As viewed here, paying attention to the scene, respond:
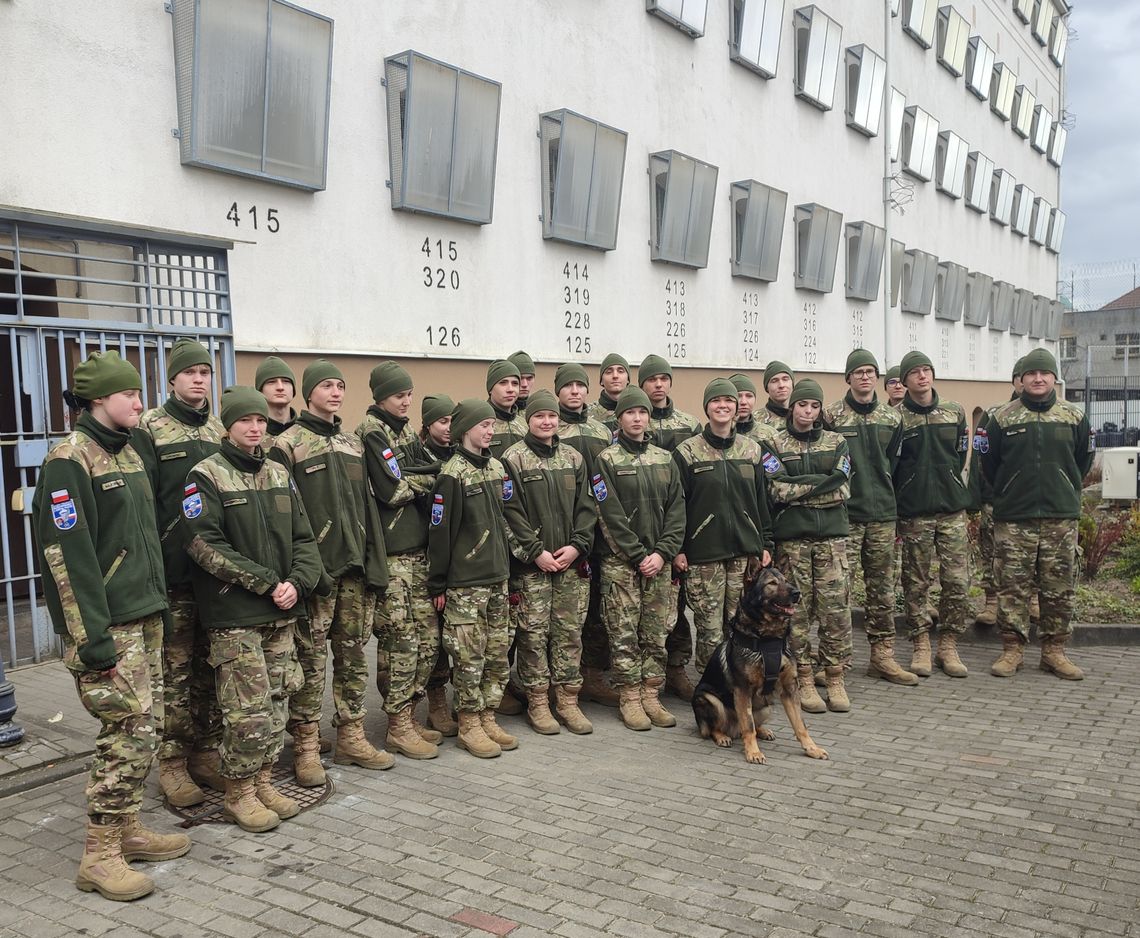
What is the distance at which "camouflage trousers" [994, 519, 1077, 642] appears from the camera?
7.71m

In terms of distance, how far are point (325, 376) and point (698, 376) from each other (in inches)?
419

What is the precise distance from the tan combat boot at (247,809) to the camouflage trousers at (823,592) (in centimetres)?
380

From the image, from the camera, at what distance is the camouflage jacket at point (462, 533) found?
5.84 meters

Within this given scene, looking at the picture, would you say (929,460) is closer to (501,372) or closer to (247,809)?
(501,372)

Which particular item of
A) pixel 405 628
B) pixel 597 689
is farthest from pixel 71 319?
pixel 597 689

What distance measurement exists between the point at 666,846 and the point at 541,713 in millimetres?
2001

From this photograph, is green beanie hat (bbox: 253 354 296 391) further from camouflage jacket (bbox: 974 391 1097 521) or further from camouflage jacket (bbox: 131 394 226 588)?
camouflage jacket (bbox: 974 391 1097 521)

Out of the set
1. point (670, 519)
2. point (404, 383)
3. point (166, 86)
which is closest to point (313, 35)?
point (166, 86)

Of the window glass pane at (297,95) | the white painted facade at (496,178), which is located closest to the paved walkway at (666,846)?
the white painted facade at (496,178)

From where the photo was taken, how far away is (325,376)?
552 cm

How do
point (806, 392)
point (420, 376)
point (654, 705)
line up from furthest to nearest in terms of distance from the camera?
point (420, 376), point (806, 392), point (654, 705)

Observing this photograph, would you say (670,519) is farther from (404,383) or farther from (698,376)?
(698,376)

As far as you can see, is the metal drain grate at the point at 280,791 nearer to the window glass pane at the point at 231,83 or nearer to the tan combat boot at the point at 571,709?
the tan combat boot at the point at 571,709

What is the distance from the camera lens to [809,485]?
6859mm
